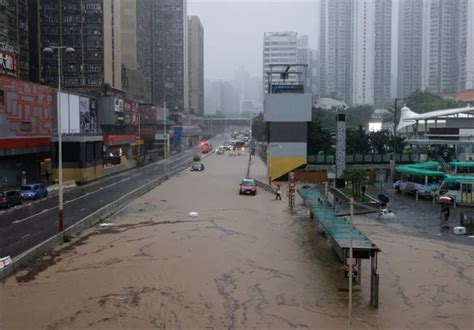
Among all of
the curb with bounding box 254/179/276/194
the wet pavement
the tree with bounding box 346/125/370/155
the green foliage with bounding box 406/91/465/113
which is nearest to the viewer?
the wet pavement

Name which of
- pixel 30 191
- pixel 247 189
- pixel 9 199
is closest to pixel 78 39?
pixel 30 191

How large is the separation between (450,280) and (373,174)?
32.3 m

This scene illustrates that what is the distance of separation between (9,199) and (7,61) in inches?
515

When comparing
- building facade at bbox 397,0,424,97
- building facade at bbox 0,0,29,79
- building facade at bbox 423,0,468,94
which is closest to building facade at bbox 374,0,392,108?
building facade at bbox 397,0,424,97

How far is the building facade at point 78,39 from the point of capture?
79.6 meters

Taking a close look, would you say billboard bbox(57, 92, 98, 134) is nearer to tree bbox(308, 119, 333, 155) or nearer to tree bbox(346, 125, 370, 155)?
tree bbox(308, 119, 333, 155)

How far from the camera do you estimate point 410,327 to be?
46.8 feet

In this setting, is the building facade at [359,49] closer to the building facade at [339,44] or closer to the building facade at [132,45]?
the building facade at [339,44]

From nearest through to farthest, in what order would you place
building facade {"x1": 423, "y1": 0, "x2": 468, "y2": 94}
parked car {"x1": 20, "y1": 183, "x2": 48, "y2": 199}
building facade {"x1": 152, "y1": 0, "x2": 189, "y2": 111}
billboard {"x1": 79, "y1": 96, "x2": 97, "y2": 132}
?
1. parked car {"x1": 20, "y1": 183, "x2": 48, "y2": 199}
2. billboard {"x1": 79, "y1": 96, "x2": 97, "y2": 132}
3. building facade {"x1": 423, "y1": 0, "x2": 468, "y2": 94}
4. building facade {"x1": 152, "y1": 0, "x2": 189, "y2": 111}

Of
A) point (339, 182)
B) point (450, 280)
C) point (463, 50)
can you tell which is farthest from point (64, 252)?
point (463, 50)

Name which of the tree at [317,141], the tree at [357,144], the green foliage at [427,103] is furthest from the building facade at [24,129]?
the green foliage at [427,103]

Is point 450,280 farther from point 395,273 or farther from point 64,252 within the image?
point 64,252

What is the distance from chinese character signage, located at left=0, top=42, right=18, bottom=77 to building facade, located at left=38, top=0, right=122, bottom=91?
38285 millimetres

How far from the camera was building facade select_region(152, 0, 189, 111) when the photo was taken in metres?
158
